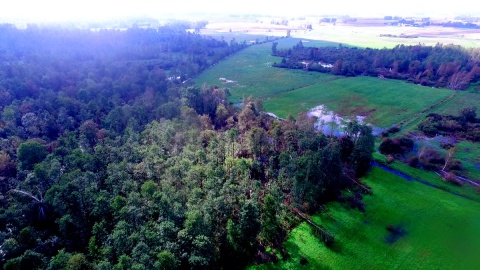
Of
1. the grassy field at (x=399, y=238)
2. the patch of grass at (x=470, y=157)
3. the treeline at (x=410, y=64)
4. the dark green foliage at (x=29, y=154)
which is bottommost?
the grassy field at (x=399, y=238)

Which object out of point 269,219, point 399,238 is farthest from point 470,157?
point 269,219

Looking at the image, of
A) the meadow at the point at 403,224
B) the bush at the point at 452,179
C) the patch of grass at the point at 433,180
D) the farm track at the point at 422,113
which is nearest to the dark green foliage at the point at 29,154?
the meadow at the point at 403,224

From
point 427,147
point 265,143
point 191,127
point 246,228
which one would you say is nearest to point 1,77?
point 191,127

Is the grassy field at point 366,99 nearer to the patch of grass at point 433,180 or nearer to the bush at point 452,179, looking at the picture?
the patch of grass at point 433,180

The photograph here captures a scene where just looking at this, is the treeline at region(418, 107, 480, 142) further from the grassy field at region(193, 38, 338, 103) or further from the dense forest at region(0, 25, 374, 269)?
the grassy field at region(193, 38, 338, 103)

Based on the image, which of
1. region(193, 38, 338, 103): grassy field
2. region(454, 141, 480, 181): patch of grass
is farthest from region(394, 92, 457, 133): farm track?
region(193, 38, 338, 103): grassy field
